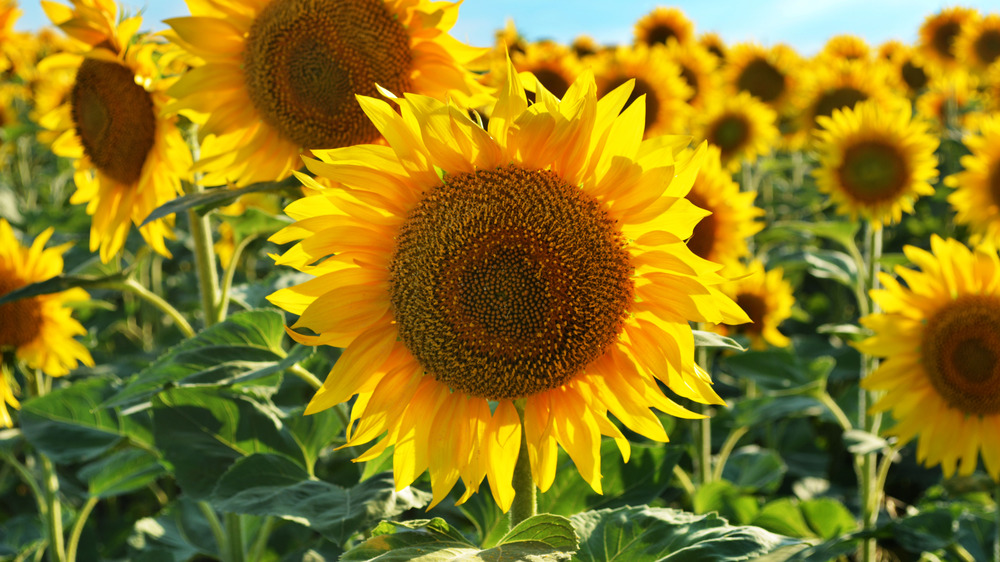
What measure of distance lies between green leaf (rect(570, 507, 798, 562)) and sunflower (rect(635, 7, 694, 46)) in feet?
24.5

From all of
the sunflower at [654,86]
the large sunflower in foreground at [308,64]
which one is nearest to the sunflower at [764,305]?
the sunflower at [654,86]

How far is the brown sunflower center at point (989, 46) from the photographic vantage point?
8023mm

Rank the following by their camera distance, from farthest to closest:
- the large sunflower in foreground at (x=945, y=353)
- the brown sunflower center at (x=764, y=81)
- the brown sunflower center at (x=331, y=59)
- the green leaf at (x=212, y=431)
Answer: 1. the brown sunflower center at (x=764, y=81)
2. the large sunflower in foreground at (x=945, y=353)
3. the green leaf at (x=212, y=431)
4. the brown sunflower center at (x=331, y=59)

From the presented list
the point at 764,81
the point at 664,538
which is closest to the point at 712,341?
the point at 664,538

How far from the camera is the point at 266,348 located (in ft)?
6.28

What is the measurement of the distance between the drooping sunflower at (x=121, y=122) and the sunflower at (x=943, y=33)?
29.4 ft

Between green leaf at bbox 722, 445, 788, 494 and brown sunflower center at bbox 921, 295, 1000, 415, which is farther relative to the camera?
green leaf at bbox 722, 445, 788, 494

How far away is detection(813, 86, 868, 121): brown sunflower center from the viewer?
19.0ft

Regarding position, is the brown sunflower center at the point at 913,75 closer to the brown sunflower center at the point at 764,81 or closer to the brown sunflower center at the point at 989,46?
the brown sunflower center at the point at 989,46

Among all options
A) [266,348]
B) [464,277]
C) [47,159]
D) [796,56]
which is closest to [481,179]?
[464,277]

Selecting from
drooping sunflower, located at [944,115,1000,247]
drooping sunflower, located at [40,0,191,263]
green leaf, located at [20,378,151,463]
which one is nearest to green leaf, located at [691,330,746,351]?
drooping sunflower, located at [40,0,191,263]

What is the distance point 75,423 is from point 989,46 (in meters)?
8.83

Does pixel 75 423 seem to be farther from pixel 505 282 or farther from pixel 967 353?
pixel 967 353

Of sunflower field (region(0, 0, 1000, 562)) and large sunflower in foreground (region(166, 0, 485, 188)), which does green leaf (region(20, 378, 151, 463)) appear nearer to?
sunflower field (region(0, 0, 1000, 562))
